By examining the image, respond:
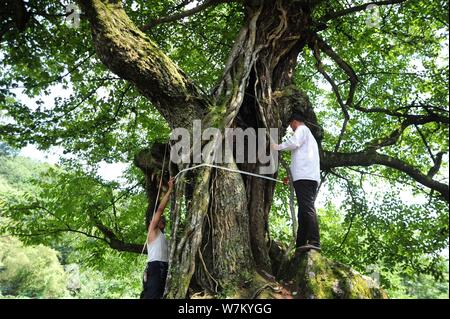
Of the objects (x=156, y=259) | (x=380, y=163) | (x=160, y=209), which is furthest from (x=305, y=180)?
(x=380, y=163)

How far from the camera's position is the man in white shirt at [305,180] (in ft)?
13.9

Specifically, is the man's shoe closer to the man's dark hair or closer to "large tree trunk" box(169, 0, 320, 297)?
"large tree trunk" box(169, 0, 320, 297)

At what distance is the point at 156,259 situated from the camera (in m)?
4.39

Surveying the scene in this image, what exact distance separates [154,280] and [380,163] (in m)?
3.76

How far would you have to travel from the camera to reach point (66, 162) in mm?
8883

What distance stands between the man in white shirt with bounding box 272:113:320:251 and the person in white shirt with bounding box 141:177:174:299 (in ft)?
4.43

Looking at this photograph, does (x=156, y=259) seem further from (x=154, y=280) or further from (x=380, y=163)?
(x=380, y=163)

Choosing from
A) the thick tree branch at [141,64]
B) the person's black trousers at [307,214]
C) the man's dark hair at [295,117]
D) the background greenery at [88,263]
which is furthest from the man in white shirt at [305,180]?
the background greenery at [88,263]

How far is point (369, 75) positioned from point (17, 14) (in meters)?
6.92

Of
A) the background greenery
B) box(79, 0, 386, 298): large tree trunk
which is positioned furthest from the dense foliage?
box(79, 0, 386, 298): large tree trunk

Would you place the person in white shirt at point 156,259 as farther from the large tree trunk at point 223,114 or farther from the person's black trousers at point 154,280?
the large tree trunk at point 223,114

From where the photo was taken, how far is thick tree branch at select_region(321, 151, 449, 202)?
5562mm

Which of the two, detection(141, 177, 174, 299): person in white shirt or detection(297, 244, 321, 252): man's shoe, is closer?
detection(297, 244, 321, 252): man's shoe

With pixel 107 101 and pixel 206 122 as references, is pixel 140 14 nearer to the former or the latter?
pixel 107 101
